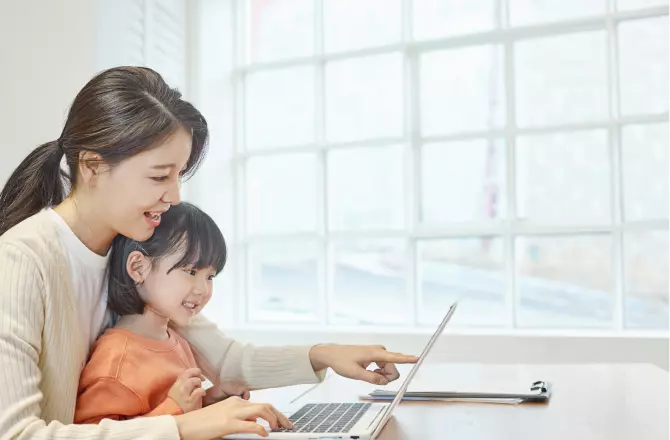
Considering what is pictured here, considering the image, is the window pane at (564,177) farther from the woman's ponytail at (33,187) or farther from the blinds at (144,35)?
the woman's ponytail at (33,187)

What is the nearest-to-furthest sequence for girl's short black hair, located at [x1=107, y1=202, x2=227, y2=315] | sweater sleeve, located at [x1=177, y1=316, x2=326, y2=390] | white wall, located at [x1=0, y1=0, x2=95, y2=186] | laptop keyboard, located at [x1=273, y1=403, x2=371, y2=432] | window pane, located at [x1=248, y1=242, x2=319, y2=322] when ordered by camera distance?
laptop keyboard, located at [x1=273, y1=403, x2=371, y2=432]
girl's short black hair, located at [x1=107, y1=202, x2=227, y2=315]
sweater sleeve, located at [x1=177, y1=316, x2=326, y2=390]
white wall, located at [x1=0, y1=0, x2=95, y2=186]
window pane, located at [x1=248, y1=242, x2=319, y2=322]

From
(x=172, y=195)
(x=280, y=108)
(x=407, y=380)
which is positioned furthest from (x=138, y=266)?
(x=280, y=108)

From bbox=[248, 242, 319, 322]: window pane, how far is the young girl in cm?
198

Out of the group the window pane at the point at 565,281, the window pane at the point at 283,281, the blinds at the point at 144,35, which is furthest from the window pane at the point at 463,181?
the blinds at the point at 144,35

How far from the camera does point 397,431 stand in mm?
1208

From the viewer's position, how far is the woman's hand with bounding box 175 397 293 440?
3.34 feet

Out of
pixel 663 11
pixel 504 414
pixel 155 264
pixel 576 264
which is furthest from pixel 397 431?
pixel 663 11

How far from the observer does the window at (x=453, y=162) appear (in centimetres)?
293

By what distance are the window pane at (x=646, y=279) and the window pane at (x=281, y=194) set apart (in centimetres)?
138

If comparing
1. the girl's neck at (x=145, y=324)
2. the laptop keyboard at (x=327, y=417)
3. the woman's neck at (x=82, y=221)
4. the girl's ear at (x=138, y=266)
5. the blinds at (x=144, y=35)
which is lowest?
the laptop keyboard at (x=327, y=417)

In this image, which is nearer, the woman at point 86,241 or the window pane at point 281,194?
the woman at point 86,241

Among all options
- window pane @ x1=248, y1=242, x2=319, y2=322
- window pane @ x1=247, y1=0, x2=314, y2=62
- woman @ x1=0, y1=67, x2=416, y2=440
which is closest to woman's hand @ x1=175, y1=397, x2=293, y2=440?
woman @ x1=0, y1=67, x2=416, y2=440

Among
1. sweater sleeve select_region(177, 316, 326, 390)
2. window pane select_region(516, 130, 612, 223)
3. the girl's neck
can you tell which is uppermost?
window pane select_region(516, 130, 612, 223)

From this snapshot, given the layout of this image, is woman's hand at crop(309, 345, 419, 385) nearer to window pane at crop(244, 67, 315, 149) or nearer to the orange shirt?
the orange shirt
